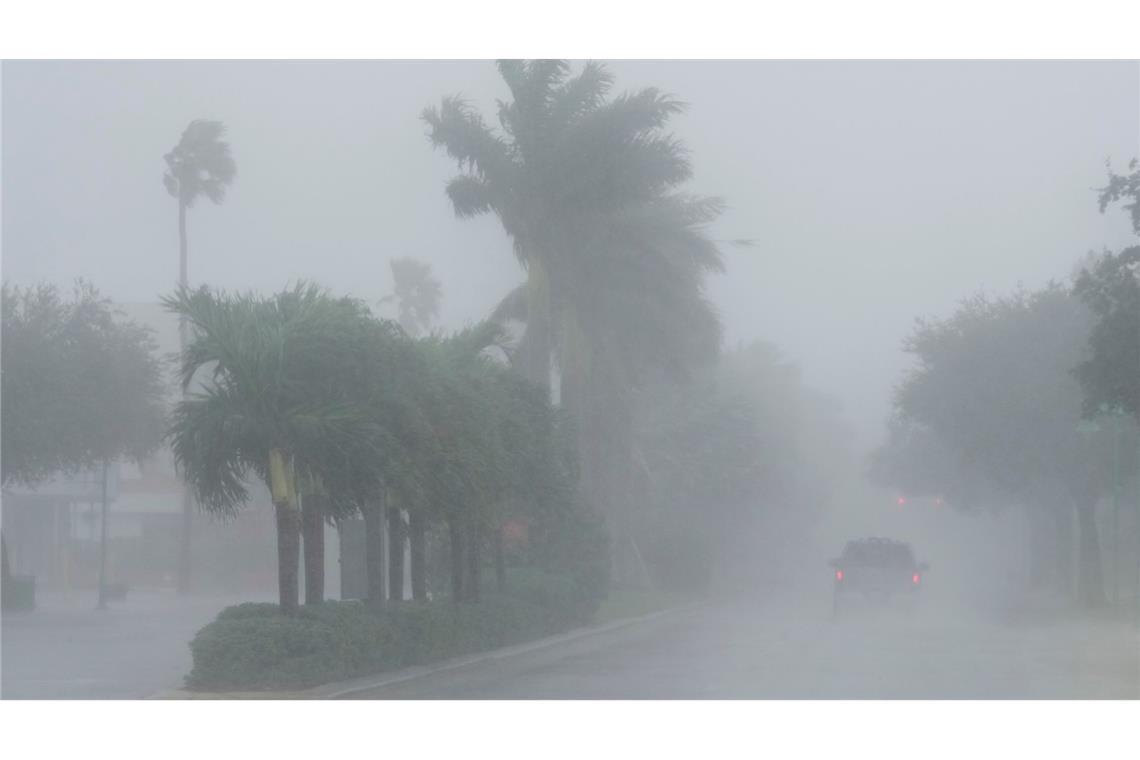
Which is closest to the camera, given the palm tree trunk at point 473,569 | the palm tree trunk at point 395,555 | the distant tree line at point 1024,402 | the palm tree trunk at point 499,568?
the palm tree trunk at point 395,555

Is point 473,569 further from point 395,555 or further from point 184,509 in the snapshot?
point 184,509

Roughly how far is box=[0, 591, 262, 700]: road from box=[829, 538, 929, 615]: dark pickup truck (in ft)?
A: 50.1

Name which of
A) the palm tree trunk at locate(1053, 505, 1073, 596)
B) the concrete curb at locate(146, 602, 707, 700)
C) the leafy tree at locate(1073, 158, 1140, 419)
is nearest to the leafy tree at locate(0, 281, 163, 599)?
the concrete curb at locate(146, 602, 707, 700)

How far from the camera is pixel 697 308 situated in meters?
44.3

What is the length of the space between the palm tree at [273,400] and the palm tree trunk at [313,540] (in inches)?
46.8

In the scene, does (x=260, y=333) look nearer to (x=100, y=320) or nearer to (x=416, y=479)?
(x=416, y=479)

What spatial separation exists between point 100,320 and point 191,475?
21989 millimetres

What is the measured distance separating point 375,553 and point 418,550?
4.29m

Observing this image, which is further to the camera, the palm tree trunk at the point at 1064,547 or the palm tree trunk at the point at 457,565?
the palm tree trunk at the point at 1064,547

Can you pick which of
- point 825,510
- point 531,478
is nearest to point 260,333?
point 531,478

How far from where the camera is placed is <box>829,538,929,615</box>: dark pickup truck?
121 ft

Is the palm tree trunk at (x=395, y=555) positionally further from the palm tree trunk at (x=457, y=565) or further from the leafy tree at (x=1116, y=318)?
the leafy tree at (x=1116, y=318)

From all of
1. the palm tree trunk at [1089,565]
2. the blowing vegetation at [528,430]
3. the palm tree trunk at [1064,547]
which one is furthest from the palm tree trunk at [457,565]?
the palm tree trunk at [1064,547]

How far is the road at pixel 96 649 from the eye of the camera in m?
18.5
